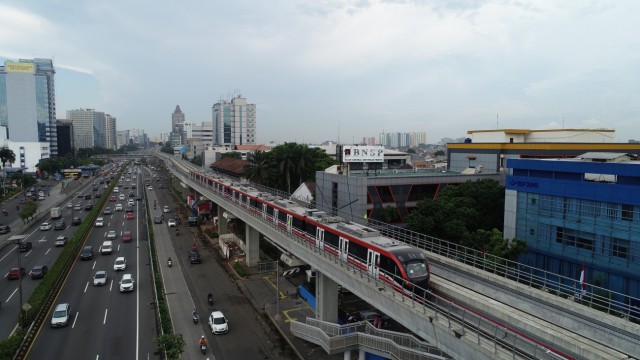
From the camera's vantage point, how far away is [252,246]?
5391 cm

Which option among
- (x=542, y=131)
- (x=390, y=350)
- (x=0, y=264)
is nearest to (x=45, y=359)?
(x=390, y=350)

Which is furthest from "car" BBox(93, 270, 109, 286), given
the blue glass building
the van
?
the blue glass building

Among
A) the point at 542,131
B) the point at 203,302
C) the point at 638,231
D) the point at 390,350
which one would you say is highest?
the point at 542,131

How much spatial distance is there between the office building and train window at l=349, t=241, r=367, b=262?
3965 centimetres

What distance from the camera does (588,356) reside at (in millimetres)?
17312

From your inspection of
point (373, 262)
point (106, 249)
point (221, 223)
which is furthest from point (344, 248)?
point (221, 223)

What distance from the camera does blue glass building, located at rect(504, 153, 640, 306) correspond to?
1309 inches

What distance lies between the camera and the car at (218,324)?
34156 mm

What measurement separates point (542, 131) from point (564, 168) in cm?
3886

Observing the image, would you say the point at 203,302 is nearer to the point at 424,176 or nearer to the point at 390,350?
the point at 390,350

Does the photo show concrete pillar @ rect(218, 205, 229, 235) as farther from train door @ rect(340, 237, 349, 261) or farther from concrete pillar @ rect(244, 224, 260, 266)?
train door @ rect(340, 237, 349, 261)

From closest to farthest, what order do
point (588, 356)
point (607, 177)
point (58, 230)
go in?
point (588, 356)
point (607, 177)
point (58, 230)

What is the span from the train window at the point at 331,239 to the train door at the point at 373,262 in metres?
4.99

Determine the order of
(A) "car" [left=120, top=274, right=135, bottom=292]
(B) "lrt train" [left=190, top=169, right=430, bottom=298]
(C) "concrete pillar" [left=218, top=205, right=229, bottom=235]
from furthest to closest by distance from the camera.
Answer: (C) "concrete pillar" [left=218, top=205, right=229, bottom=235] < (A) "car" [left=120, top=274, right=135, bottom=292] < (B) "lrt train" [left=190, top=169, right=430, bottom=298]
